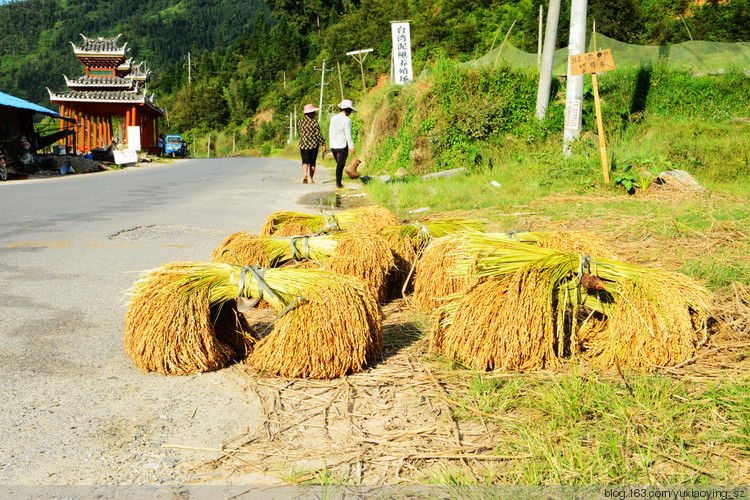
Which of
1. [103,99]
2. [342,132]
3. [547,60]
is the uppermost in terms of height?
[103,99]

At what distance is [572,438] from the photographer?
7.24 ft

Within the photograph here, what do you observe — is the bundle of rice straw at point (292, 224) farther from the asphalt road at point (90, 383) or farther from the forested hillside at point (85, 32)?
the forested hillside at point (85, 32)

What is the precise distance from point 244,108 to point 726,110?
254ft

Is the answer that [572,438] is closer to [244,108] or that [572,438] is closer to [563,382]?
[563,382]

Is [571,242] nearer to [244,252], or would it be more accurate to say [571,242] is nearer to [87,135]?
[244,252]

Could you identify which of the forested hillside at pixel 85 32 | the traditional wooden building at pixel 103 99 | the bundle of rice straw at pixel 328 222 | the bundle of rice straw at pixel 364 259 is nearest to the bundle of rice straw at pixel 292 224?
the bundle of rice straw at pixel 328 222

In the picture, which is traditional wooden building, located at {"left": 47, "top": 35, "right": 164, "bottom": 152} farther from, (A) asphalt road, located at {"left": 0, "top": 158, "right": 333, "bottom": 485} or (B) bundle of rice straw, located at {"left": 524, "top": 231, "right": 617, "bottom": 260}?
(B) bundle of rice straw, located at {"left": 524, "top": 231, "right": 617, "bottom": 260}

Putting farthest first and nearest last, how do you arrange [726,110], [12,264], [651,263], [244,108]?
[244,108]
[726,110]
[12,264]
[651,263]

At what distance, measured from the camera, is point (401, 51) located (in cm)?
2161

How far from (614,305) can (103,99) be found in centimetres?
4049

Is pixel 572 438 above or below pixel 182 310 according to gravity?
below

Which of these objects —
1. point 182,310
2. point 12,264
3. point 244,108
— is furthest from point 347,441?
point 244,108

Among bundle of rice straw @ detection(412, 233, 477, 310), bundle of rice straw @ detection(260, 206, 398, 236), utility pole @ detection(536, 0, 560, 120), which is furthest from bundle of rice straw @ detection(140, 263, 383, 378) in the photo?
utility pole @ detection(536, 0, 560, 120)

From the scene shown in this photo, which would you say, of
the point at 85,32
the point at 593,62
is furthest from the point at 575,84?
the point at 85,32
